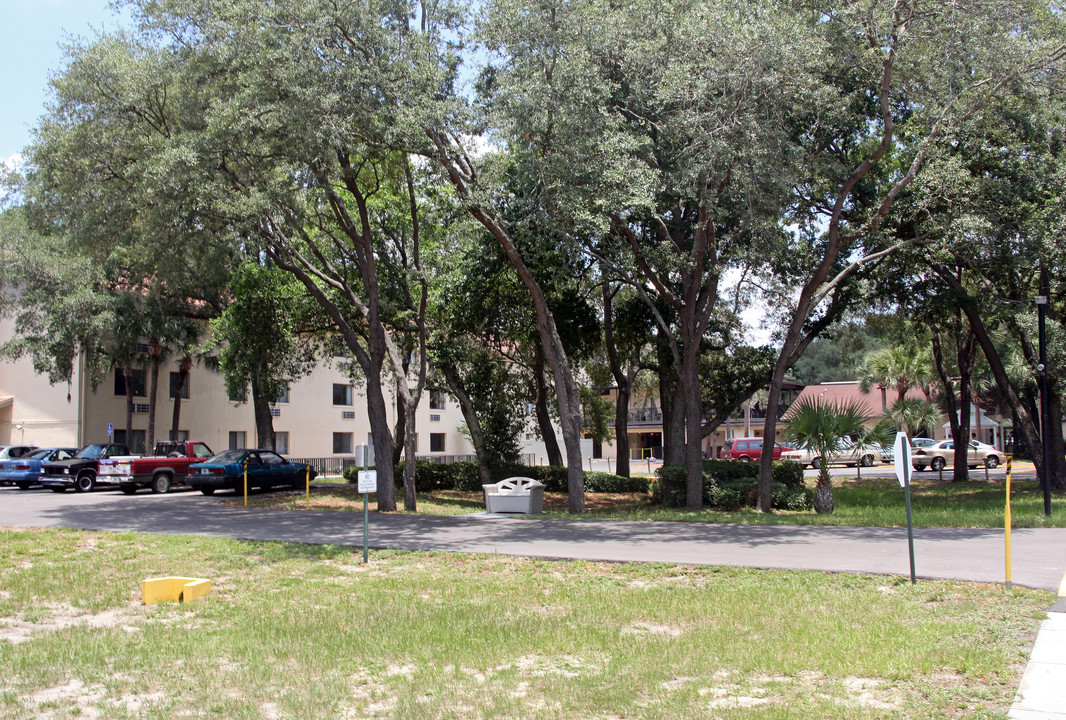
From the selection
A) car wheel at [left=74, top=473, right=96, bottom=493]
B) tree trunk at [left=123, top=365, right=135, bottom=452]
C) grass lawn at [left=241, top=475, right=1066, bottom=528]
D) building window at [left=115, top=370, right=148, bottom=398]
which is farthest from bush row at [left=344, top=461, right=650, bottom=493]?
building window at [left=115, top=370, right=148, bottom=398]

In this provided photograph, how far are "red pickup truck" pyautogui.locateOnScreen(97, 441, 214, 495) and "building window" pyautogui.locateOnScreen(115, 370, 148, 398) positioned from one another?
34.0 feet

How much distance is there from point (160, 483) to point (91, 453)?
3.69 meters

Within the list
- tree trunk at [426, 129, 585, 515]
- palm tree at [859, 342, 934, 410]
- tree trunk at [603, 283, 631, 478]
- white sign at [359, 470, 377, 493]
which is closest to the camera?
white sign at [359, 470, 377, 493]

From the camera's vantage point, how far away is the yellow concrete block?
9559mm

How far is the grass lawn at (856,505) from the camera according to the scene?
1632 centimetres

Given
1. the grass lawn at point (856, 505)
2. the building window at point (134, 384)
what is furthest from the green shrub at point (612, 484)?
the building window at point (134, 384)

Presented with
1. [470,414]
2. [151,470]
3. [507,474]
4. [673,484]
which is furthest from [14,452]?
[673,484]

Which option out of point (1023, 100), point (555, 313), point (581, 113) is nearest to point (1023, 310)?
point (1023, 100)

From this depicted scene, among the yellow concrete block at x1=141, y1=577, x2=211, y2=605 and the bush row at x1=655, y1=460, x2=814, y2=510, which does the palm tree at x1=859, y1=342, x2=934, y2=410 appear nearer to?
the bush row at x1=655, y1=460, x2=814, y2=510

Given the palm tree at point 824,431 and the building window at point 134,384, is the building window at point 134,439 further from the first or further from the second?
the palm tree at point 824,431

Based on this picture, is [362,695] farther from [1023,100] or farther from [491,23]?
[1023,100]

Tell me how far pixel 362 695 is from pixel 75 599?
5.43 m

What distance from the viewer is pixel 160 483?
27703 millimetres

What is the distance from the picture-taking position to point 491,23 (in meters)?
16.5
